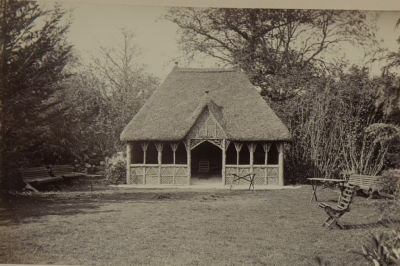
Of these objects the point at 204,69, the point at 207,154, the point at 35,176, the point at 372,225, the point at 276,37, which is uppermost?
the point at 276,37

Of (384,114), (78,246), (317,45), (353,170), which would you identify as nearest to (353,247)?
(353,170)

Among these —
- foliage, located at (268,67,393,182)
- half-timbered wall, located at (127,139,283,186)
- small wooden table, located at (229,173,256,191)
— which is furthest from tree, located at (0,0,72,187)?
foliage, located at (268,67,393,182)

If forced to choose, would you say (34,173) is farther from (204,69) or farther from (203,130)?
(203,130)

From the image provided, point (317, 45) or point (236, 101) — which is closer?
point (317, 45)

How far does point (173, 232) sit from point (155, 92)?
197cm

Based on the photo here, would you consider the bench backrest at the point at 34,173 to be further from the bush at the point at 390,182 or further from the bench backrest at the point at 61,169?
the bush at the point at 390,182

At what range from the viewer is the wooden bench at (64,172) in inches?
189

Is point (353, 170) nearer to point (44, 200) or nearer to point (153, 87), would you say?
point (153, 87)

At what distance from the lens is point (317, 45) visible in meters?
4.71

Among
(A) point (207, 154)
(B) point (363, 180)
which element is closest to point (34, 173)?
(B) point (363, 180)

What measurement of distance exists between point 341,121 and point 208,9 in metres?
2.12

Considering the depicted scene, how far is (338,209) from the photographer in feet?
15.2

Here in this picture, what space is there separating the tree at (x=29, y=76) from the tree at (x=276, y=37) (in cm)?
138

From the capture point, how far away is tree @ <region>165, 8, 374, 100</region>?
4.59 meters
